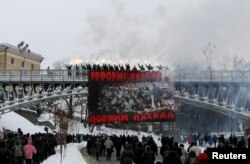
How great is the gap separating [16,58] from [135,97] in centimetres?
4704

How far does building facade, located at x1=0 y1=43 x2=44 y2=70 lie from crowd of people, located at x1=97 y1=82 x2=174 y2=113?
140 ft

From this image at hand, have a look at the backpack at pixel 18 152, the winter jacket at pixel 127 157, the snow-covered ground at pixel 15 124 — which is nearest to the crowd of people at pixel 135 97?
the snow-covered ground at pixel 15 124

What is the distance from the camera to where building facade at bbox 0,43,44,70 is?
8417 cm

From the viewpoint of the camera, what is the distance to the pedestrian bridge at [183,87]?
54219 mm

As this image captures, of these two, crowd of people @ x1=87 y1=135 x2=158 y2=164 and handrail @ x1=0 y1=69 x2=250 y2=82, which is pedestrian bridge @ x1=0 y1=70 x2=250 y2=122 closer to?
handrail @ x1=0 y1=69 x2=250 y2=82

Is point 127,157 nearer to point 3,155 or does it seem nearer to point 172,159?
point 172,159

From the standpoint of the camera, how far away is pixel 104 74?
44.6m

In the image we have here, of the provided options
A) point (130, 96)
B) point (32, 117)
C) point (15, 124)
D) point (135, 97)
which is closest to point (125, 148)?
point (130, 96)

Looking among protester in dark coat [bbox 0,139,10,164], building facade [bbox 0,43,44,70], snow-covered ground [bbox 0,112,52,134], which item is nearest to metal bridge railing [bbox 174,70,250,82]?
snow-covered ground [bbox 0,112,52,134]

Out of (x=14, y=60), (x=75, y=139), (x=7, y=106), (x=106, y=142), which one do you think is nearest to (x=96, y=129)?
(x=14, y=60)

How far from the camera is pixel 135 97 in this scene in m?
45.0

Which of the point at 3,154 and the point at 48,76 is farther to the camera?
the point at 48,76

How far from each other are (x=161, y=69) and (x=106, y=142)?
1645 centimetres

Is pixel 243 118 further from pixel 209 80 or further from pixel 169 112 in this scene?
pixel 169 112
